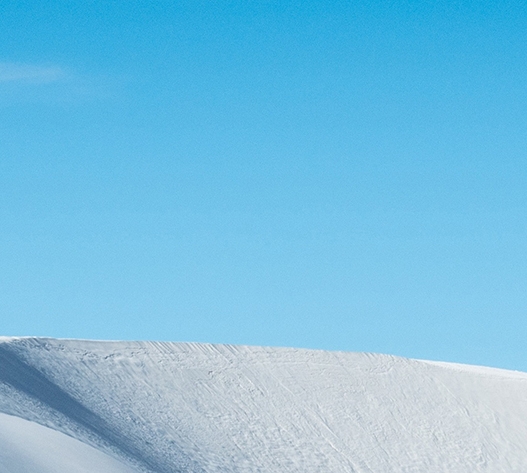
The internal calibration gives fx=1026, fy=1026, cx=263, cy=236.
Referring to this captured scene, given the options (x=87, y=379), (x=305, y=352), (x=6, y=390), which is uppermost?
(x=305, y=352)

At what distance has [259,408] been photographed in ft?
99.2

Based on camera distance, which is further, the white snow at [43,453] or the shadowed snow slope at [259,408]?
the shadowed snow slope at [259,408]

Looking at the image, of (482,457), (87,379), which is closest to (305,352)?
(482,457)

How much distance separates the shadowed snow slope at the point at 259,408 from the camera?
25.1 metres

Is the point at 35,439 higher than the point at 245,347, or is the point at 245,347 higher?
the point at 245,347

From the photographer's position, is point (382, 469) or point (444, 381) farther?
point (444, 381)

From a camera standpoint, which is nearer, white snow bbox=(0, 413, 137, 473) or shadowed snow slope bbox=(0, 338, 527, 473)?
white snow bbox=(0, 413, 137, 473)

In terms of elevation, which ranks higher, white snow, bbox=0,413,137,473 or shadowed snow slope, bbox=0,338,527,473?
shadowed snow slope, bbox=0,338,527,473

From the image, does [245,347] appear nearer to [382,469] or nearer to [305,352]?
[305,352]

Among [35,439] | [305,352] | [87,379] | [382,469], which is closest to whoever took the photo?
[35,439]

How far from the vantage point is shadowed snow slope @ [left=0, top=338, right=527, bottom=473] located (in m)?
25.1

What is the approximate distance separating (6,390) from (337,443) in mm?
10751

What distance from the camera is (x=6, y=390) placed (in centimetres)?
2333

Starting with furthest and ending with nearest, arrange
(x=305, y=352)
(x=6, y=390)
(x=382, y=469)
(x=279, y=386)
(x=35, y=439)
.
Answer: (x=305, y=352), (x=279, y=386), (x=382, y=469), (x=6, y=390), (x=35, y=439)
